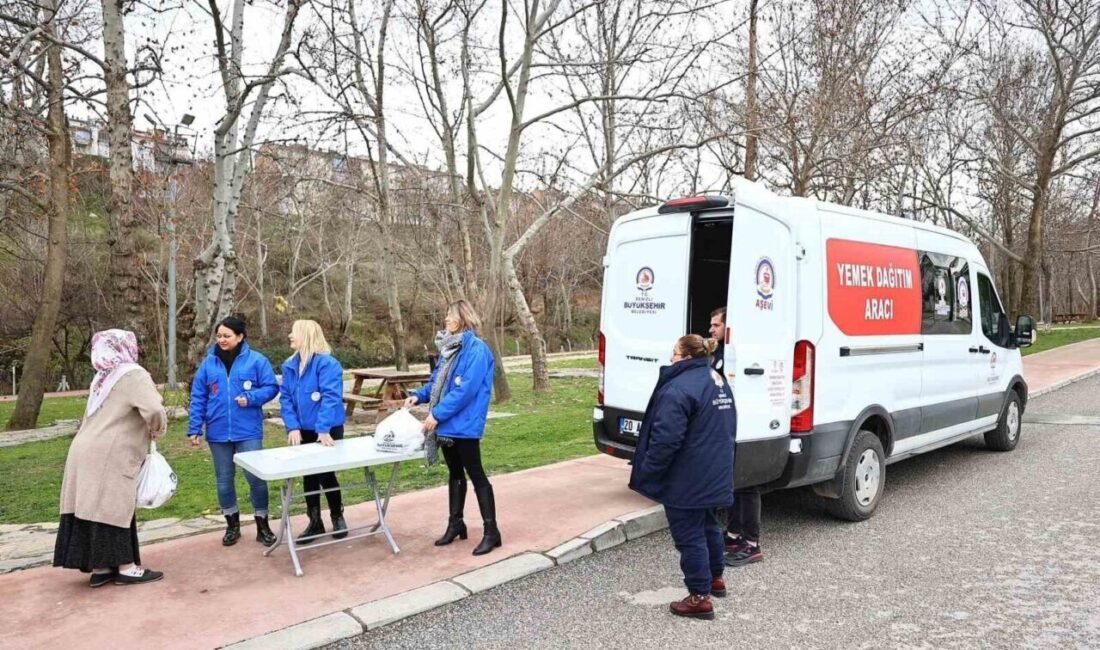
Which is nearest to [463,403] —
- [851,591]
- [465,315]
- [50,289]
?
[465,315]

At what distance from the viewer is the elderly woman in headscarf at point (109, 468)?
4363mm

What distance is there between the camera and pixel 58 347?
2823 centimetres

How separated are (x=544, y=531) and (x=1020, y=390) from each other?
21.3 feet

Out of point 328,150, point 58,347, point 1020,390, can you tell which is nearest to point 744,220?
point 1020,390

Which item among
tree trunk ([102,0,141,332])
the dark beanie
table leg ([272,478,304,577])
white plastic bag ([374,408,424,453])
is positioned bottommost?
table leg ([272,478,304,577])

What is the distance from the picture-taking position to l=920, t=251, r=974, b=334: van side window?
655 cm

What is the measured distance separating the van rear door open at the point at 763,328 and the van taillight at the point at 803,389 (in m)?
0.04

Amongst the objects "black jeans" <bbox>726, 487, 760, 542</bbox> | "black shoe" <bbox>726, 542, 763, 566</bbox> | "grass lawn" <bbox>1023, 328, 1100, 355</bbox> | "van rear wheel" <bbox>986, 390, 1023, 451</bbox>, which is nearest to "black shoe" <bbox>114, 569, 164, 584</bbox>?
"black shoe" <bbox>726, 542, 763, 566</bbox>

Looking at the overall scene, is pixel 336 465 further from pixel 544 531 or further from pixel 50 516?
pixel 50 516

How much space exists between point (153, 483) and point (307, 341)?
1.30 meters

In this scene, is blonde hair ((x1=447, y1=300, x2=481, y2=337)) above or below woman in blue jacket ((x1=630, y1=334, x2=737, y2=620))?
above

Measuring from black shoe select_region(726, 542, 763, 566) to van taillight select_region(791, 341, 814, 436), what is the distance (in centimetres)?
83

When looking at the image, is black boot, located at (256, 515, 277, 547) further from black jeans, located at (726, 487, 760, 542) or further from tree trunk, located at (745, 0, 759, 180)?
tree trunk, located at (745, 0, 759, 180)

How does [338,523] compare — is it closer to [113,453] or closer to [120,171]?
[113,453]
